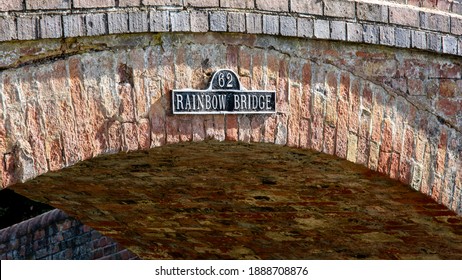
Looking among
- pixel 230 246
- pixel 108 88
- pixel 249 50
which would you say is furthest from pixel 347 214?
pixel 108 88

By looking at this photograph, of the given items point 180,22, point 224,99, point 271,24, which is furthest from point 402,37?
point 180,22

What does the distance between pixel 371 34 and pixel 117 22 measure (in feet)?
4.88

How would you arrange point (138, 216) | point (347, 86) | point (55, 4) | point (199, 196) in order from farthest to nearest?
point (138, 216) < point (199, 196) < point (347, 86) < point (55, 4)

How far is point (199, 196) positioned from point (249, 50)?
1704mm

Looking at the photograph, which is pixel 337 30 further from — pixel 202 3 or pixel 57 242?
pixel 57 242

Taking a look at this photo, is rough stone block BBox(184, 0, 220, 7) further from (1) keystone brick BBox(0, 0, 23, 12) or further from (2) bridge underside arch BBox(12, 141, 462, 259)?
(1) keystone brick BBox(0, 0, 23, 12)

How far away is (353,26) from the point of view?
6.71 metres

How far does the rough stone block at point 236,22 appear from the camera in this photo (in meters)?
6.29

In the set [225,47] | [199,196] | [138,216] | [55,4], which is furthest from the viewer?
[138,216]

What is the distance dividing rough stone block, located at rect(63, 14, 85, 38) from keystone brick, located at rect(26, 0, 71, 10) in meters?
0.05

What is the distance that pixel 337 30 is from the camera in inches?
261

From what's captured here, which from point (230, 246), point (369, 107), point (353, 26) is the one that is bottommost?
point (230, 246)

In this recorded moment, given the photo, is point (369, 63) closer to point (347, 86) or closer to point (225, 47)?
point (347, 86)

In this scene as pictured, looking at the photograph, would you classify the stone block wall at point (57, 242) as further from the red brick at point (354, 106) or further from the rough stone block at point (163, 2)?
the rough stone block at point (163, 2)
